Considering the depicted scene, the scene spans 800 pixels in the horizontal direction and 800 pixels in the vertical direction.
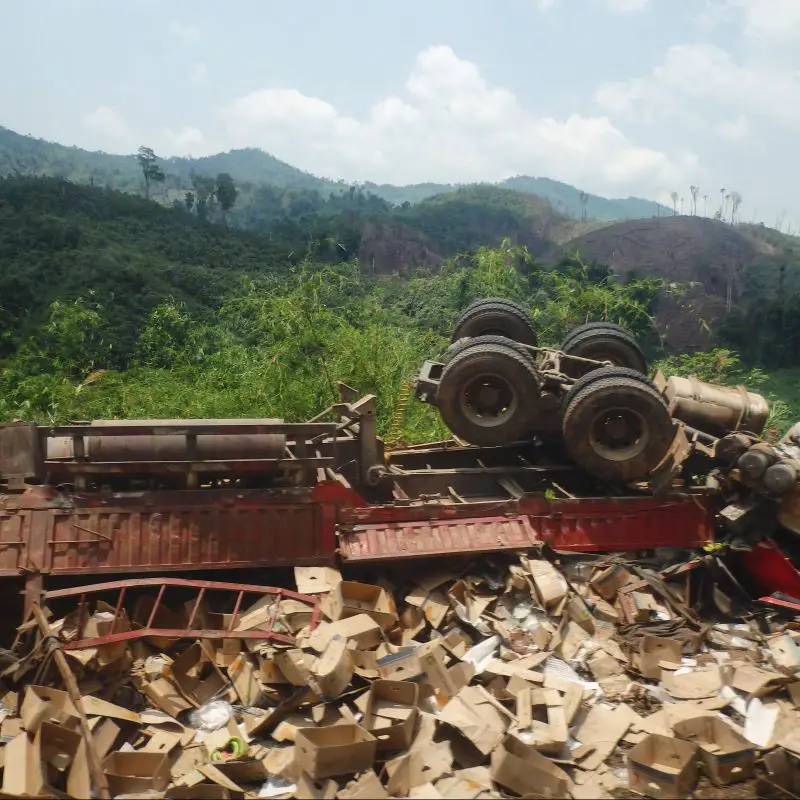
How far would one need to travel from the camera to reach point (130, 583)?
5.19m

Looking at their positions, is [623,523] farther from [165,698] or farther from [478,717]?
[165,698]

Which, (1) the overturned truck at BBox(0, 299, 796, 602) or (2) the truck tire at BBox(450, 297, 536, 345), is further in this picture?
(2) the truck tire at BBox(450, 297, 536, 345)

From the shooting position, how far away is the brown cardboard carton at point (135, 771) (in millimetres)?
4086

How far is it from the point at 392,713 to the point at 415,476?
2.48m

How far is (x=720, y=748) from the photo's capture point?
4504 mm

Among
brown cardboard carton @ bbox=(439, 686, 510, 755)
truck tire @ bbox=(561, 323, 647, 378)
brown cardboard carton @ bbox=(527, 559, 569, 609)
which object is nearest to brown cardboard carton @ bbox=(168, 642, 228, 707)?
brown cardboard carton @ bbox=(439, 686, 510, 755)

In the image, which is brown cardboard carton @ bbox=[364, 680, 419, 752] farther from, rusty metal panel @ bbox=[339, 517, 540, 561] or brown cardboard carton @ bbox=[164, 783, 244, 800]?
rusty metal panel @ bbox=[339, 517, 540, 561]

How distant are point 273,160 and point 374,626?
20477cm

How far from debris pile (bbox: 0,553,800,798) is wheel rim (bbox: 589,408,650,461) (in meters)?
0.98

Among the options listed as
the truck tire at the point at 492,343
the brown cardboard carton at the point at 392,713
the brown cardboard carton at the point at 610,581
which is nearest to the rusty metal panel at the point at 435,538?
the brown cardboard carton at the point at 610,581

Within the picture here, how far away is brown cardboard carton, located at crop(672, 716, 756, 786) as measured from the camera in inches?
170

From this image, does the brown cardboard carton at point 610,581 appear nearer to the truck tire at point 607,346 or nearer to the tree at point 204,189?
the truck tire at point 607,346

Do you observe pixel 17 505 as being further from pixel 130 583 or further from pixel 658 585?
pixel 658 585

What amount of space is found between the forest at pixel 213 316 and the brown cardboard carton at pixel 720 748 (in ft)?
19.8
